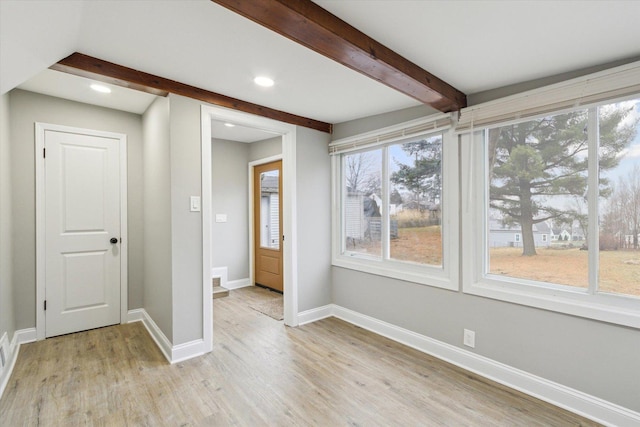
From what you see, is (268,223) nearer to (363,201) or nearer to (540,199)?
(363,201)

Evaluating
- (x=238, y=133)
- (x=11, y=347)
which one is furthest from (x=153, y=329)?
(x=238, y=133)

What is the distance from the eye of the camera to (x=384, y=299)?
3.13 meters

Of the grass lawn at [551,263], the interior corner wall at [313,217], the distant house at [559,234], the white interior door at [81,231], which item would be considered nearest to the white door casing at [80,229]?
the white interior door at [81,231]

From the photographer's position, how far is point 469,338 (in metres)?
2.48

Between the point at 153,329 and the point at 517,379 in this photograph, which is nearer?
the point at 517,379

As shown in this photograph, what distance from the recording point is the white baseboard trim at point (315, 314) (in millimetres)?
3414

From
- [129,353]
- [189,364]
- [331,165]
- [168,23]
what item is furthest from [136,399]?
[331,165]

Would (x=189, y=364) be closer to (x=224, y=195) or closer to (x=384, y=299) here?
(x=384, y=299)

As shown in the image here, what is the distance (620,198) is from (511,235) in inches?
26.3

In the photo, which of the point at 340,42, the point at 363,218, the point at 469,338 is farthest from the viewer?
the point at 363,218

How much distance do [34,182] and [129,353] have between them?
1.86 meters

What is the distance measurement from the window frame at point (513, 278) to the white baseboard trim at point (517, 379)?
0.51 meters

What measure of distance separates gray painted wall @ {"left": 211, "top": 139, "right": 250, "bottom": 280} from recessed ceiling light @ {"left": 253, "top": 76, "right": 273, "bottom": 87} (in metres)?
2.60

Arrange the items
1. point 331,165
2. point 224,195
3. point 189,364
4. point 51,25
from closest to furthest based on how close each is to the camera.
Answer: point 51,25, point 189,364, point 331,165, point 224,195
